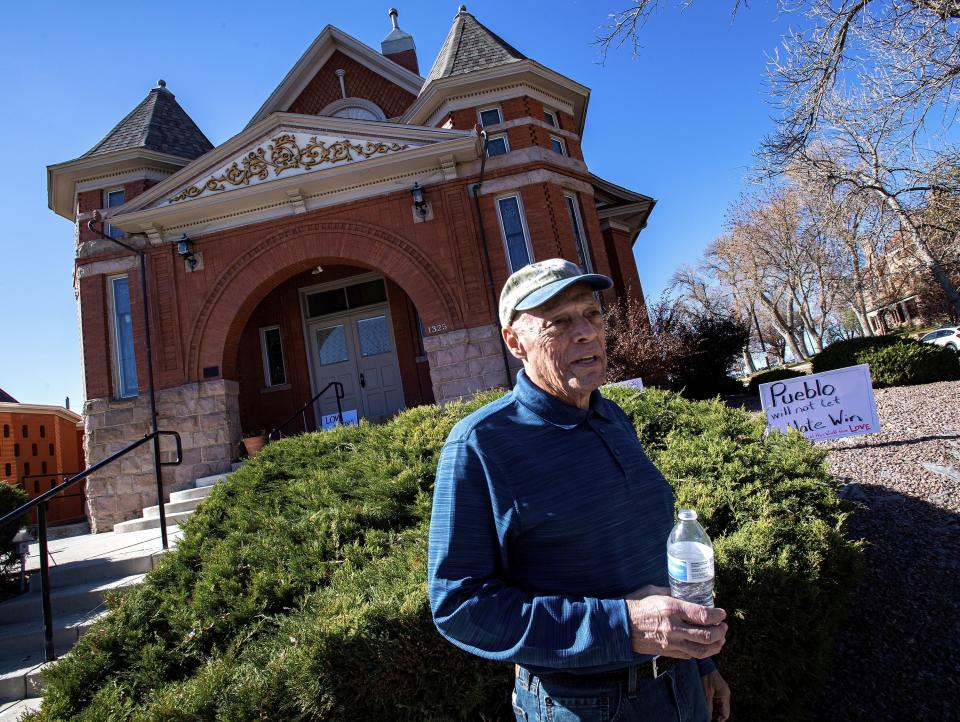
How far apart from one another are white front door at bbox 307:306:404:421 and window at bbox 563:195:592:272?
15.9 ft

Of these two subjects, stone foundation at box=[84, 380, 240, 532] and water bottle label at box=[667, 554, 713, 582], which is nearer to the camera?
water bottle label at box=[667, 554, 713, 582]

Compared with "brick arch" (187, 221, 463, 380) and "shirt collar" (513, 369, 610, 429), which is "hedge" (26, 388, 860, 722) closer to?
"shirt collar" (513, 369, 610, 429)

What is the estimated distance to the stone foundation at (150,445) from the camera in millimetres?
11109

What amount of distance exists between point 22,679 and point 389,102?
50.1 ft

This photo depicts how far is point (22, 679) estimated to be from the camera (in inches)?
179

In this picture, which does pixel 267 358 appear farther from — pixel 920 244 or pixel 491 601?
pixel 920 244

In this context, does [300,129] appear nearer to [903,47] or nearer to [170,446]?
[170,446]

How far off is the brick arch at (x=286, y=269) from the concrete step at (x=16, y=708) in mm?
7780

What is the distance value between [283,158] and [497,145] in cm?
481

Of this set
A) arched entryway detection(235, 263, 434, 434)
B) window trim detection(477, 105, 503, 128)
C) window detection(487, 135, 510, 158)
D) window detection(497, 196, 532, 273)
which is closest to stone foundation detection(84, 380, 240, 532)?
arched entryway detection(235, 263, 434, 434)

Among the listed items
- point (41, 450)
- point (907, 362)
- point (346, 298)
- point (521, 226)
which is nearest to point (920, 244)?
point (907, 362)

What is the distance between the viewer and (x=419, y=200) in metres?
11.5

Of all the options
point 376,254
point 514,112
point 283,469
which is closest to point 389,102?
point 514,112

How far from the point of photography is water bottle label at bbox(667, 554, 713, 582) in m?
1.34
